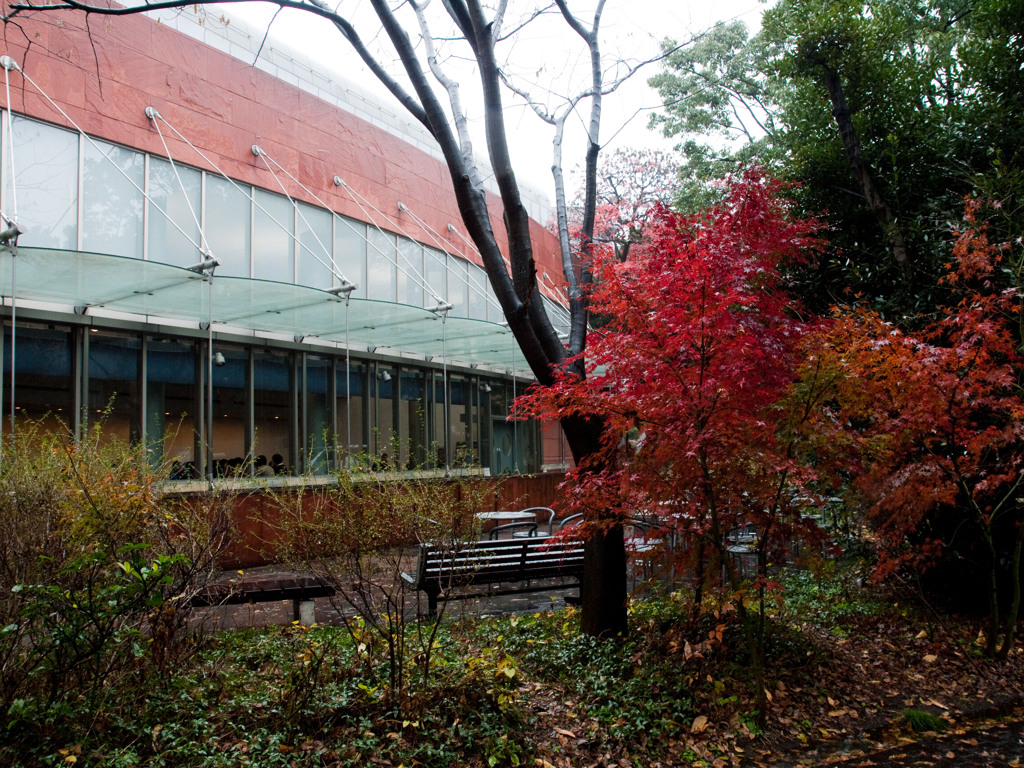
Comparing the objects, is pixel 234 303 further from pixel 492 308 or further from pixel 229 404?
pixel 492 308

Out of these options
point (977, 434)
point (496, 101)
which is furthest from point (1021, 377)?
point (496, 101)

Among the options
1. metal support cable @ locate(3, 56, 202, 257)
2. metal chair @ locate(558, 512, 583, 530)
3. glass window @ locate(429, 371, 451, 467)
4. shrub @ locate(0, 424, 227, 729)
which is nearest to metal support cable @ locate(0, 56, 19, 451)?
metal support cable @ locate(3, 56, 202, 257)

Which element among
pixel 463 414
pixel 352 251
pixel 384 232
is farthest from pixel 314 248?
pixel 463 414

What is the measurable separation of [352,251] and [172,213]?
167 inches

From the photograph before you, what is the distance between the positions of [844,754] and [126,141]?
12297mm

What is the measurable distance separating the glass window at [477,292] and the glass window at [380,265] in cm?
286

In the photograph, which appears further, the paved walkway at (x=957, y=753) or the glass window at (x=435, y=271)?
the glass window at (x=435, y=271)

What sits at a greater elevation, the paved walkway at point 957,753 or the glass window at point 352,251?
the glass window at point 352,251

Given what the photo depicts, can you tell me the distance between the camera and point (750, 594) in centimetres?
483

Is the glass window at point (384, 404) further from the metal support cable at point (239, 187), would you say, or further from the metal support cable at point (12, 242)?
the metal support cable at point (12, 242)

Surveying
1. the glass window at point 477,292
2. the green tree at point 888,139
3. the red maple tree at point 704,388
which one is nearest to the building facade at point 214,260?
the glass window at point 477,292

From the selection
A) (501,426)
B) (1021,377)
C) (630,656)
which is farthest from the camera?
(501,426)

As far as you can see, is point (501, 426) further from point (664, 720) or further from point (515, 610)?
point (664, 720)

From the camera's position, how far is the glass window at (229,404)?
39.9 feet
